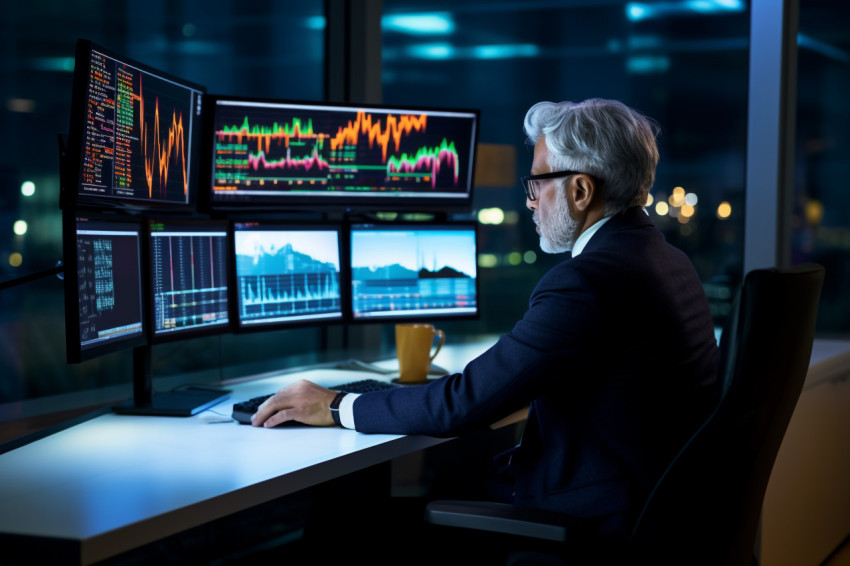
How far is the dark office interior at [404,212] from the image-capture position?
2127 millimetres

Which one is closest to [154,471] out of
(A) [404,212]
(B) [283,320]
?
(B) [283,320]

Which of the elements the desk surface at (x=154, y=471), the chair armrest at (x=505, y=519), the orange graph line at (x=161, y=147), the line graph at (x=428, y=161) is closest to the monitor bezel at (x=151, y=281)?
the orange graph line at (x=161, y=147)

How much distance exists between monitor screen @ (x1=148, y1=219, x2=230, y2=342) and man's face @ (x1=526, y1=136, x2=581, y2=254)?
83cm

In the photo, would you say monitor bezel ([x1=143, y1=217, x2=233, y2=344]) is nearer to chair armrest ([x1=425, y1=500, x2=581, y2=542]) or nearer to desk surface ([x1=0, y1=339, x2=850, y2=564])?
desk surface ([x1=0, y1=339, x2=850, y2=564])

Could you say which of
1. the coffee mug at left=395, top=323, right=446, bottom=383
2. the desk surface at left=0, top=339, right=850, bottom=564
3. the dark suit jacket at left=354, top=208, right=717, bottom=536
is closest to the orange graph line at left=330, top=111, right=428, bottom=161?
the coffee mug at left=395, top=323, right=446, bottom=383

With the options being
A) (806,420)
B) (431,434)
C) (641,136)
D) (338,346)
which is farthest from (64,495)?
(806,420)

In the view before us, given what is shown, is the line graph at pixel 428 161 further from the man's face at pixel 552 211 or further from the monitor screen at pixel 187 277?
the man's face at pixel 552 211

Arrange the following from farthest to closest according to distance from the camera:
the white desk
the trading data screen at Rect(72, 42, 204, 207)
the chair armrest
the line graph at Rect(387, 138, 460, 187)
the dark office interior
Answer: the line graph at Rect(387, 138, 460, 187), the dark office interior, the trading data screen at Rect(72, 42, 204, 207), the chair armrest, the white desk

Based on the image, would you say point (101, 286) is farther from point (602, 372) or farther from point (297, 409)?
point (602, 372)

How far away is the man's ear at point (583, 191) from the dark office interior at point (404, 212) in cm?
25

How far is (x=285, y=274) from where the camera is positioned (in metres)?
2.27

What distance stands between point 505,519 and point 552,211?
664mm

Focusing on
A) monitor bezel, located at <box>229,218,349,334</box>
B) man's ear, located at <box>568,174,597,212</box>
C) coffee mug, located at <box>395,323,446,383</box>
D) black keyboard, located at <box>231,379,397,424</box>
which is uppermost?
man's ear, located at <box>568,174,597,212</box>

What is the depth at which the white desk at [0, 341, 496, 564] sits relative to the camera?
1.09m
